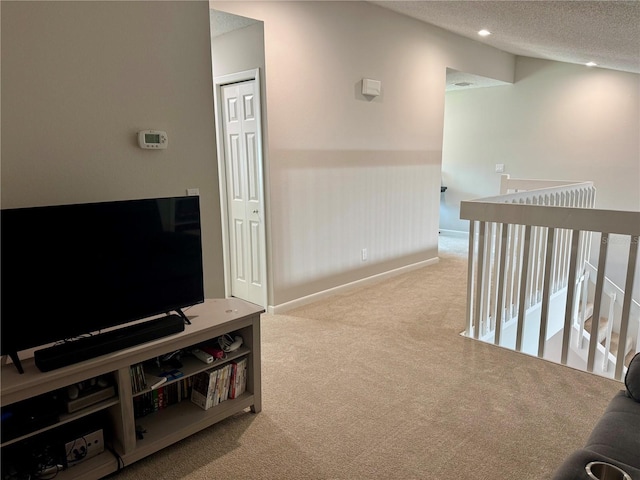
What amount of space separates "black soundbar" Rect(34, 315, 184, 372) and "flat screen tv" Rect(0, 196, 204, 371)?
0.04 metres

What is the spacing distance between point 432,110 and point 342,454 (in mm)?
4147

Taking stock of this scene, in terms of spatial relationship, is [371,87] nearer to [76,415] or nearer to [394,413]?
[394,413]

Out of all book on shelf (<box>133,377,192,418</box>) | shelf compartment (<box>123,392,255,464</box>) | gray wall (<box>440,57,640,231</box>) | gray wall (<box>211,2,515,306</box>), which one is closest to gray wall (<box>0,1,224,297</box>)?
book on shelf (<box>133,377,192,418</box>)

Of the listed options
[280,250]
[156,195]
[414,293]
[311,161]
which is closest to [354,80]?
[311,161]

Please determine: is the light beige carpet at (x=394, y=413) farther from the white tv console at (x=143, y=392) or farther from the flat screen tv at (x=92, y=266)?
the flat screen tv at (x=92, y=266)

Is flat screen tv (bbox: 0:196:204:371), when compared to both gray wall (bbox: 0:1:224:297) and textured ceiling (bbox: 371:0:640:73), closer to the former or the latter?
gray wall (bbox: 0:1:224:297)

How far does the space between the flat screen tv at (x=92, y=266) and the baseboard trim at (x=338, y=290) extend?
170cm

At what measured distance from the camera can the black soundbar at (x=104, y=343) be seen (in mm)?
1654

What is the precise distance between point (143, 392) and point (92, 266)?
61 centimetres

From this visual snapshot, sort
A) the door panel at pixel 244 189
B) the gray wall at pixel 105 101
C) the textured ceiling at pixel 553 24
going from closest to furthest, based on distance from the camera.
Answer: the gray wall at pixel 105 101 → the textured ceiling at pixel 553 24 → the door panel at pixel 244 189

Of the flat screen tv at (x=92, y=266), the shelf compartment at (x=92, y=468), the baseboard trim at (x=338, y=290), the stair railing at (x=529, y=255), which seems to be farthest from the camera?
the baseboard trim at (x=338, y=290)

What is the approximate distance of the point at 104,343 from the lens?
1.78 m

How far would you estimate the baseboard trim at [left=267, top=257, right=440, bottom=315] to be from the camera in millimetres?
3811

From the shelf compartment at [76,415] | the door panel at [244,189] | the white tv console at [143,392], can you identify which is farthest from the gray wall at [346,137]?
the shelf compartment at [76,415]
